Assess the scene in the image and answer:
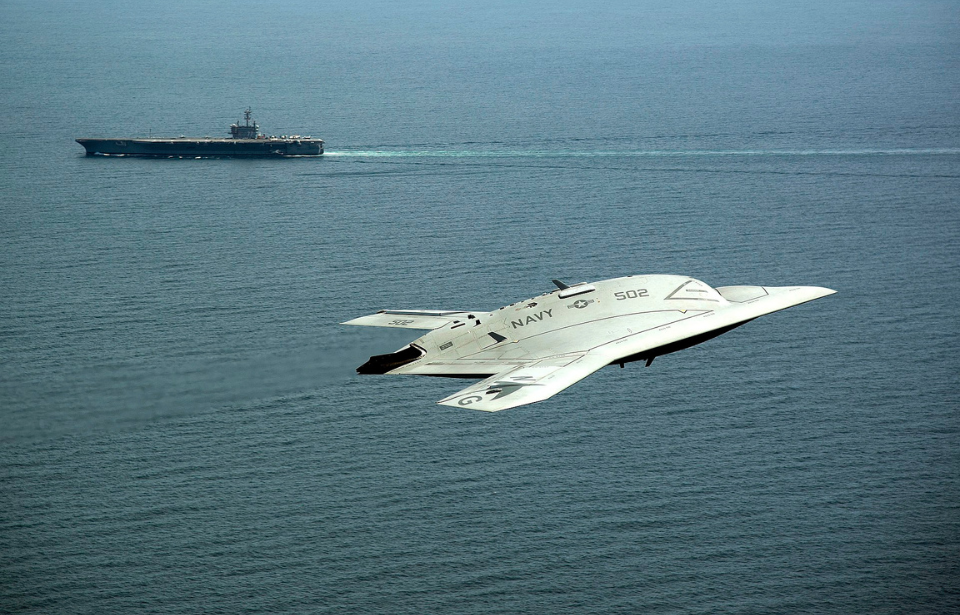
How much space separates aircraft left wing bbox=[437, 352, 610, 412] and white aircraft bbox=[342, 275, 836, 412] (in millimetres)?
212

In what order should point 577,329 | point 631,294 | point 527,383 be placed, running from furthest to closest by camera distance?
point 631,294 → point 577,329 → point 527,383

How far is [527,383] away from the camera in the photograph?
78625 mm

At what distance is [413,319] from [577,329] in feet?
50.3

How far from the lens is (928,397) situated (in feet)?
532

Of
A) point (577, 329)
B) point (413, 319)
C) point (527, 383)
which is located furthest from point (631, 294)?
point (413, 319)

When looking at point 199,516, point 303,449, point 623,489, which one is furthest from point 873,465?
point 199,516

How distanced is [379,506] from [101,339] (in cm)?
5379

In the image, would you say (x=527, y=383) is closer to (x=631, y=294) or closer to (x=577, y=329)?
(x=577, y=329)

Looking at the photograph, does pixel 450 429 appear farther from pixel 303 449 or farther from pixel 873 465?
pixel 873 465

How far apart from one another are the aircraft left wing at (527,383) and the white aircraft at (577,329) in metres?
0.21

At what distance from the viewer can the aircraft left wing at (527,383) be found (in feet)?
248

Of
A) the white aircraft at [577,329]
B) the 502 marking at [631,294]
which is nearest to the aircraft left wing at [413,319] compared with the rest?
the white aircraft at [577,329]

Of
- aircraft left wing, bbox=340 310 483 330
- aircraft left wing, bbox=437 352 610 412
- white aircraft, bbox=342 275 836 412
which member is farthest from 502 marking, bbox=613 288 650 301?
aircraft left wing, bbox=340 310 483 330

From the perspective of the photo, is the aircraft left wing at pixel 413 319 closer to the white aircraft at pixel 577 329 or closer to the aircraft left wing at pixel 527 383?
the white aircraft at pixel 577 329
